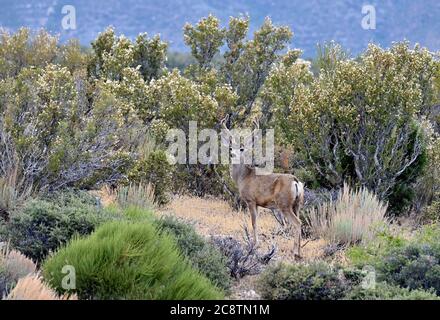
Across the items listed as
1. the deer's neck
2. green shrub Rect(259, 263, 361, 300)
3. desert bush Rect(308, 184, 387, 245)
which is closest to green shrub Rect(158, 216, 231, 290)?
green shrub Rect(259, 263, 361, 300)

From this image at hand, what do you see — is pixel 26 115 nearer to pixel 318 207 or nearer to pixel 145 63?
pixel 318 207

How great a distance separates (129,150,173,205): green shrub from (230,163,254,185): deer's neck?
2.40m

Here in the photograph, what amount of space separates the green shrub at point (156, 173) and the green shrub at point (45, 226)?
180 inches

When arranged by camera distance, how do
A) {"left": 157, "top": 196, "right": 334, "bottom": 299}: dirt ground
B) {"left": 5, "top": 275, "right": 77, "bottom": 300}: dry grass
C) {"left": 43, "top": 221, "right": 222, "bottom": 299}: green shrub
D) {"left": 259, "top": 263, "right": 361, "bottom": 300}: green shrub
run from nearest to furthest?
{"left": 5, "top": 275, "right": 77, "bottom": 300}: dry grass, {"left": 43, "top": 221, "right": 222, "bottom": 299}: green shrub, {"left": 259, "top": 263, "right": 361, "bottom": 300}: green shrub, {"left": 157, "top": 196, "right": 334, "bottom": 299}: dirt ground

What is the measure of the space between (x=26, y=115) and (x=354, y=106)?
6.13 meters

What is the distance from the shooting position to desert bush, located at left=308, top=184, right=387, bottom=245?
430 inches

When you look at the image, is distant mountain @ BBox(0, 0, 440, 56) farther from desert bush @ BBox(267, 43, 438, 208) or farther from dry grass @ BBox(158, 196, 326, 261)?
dry grass @ BBox(158, 196, 326, 261)

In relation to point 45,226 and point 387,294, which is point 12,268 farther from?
point 387,294

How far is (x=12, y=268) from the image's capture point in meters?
7.61

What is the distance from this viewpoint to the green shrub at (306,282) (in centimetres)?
773

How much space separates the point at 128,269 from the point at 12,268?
152cm

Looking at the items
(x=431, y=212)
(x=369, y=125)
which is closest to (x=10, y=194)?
(x=369, y=125)
